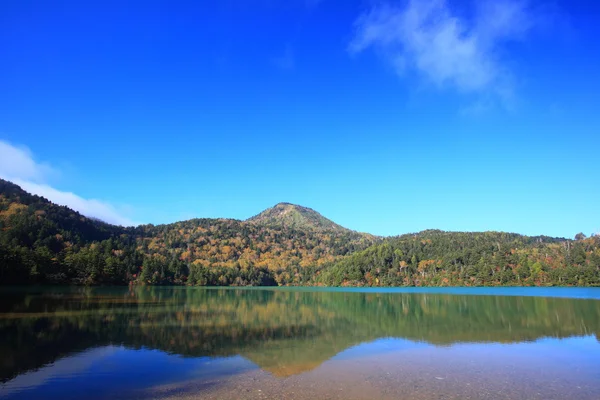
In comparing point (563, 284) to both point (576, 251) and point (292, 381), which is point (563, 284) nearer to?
point (576, 251)

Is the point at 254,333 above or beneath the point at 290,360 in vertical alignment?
beneath

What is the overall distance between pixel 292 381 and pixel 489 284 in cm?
20481

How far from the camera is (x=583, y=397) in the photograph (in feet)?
52.6

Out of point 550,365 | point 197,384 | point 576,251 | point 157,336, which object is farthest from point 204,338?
point 576,251

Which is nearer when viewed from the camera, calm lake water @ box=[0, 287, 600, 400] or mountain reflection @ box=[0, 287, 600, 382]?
calm lake water @ box=[0, 287, 600, 400]

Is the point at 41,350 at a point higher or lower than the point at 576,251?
lower

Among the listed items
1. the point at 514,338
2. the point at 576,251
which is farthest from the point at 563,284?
the point at 514,338

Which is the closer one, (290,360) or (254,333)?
(290,360)

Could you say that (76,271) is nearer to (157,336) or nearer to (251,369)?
(157,336)

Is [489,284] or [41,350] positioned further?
[489,284]

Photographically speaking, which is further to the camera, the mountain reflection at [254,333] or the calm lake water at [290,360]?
the mountain reflection at [254,333]

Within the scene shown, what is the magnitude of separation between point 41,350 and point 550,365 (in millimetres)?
29899

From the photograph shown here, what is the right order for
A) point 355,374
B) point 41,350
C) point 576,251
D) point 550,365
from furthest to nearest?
point 576,251
point 41,350
point 550,365
point 355,374

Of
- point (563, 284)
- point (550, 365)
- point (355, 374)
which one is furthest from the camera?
point (563, 284)
